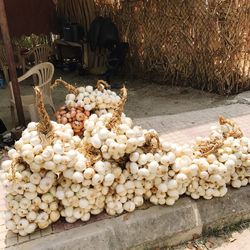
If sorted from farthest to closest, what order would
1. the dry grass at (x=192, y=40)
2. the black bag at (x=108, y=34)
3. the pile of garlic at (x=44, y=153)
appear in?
the black bag at (x=108, y=34) → the dry grass at (x=192, y=40) → the pile of garlic at (x=44, y=153)

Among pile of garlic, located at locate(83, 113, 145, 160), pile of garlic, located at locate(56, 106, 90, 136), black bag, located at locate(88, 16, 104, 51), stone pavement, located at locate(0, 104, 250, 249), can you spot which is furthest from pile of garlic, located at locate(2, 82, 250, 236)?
black bag, located at locate(88, 16, 104, 51)

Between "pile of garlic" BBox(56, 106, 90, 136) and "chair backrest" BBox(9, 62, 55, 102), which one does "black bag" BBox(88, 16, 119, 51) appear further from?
"pile of garlic" BBox(56, 106, 90, 136)

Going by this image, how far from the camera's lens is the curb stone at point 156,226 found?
2.35 meters

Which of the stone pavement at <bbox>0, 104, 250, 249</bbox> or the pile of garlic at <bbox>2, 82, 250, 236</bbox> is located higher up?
the pile of garlic at <bbox>2, 82, 250, 236</bbox>

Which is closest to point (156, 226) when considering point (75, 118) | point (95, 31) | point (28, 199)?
point (28, 199)

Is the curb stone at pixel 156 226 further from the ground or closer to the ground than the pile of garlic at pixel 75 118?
closer to the ground

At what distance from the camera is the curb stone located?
7.72 feet

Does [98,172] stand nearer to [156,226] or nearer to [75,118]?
[156,226]

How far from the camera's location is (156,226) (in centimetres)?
252

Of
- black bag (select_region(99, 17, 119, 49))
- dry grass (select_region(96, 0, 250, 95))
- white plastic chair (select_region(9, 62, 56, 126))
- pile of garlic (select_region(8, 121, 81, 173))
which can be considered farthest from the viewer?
black bag (select_region(99, 17, 119, 49))

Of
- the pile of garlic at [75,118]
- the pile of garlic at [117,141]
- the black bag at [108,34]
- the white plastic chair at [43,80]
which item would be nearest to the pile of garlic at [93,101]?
the pile of garlic at [75,118]

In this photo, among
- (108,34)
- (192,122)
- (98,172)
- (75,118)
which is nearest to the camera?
(98,172)

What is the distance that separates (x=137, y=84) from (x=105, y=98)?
12.0ft

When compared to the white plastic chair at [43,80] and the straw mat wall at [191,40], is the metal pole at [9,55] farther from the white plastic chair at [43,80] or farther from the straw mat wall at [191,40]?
the straw mat wall at [191,40]
